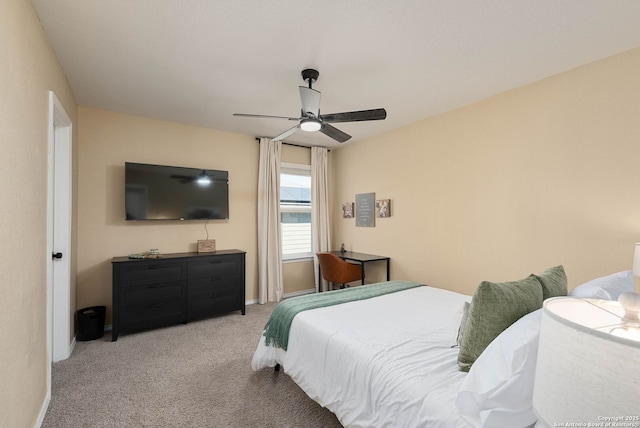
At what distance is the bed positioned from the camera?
102 cm

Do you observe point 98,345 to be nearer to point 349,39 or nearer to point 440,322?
point 440,322

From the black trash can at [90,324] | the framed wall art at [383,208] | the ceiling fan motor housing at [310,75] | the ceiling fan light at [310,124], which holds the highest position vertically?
the ceiling fan motor housing at [310,75]

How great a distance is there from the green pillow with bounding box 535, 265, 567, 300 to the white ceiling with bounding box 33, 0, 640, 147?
5.50 feet

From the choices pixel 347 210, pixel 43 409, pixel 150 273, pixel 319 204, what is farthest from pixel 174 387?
pixel 347 210

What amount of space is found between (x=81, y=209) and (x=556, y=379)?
4357mm

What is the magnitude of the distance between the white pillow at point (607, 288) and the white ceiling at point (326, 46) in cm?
171

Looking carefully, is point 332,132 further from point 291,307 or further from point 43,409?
point 43,409

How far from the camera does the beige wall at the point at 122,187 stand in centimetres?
348

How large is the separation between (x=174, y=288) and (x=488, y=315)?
3.37 meters

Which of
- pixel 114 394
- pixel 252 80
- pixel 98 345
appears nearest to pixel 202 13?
pixel 252 80

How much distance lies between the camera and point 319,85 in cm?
293

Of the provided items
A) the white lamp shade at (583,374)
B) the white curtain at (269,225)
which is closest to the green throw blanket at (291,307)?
the white lamp shade at (583,374)

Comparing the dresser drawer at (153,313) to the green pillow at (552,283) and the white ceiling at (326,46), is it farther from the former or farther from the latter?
the green pillow at (552,283)

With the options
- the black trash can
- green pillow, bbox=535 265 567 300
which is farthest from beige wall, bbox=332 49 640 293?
the black trash can
